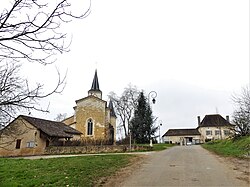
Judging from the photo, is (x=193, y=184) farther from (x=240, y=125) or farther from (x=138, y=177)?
(x=240, y=125)

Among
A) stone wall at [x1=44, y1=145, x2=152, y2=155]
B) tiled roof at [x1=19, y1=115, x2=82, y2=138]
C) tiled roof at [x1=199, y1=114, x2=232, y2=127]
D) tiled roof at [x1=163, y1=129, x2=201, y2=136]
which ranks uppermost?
tiled roof at [x1=199, y1=114, x2=232, y2=127]

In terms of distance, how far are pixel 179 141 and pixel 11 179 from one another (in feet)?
245

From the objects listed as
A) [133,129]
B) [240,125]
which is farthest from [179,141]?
[240,125]

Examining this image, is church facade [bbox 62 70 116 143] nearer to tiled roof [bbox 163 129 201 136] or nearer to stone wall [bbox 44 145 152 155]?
stone wall [bbox 44 145 152 155]

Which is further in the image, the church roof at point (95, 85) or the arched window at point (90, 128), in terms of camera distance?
the church roof at point (95, 85)

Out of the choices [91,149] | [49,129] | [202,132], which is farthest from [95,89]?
[202,132]

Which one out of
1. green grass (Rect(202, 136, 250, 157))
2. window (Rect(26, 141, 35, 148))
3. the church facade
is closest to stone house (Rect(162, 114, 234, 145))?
the church facade

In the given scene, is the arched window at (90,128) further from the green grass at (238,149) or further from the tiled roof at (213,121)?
the tiled roof at (213,121)

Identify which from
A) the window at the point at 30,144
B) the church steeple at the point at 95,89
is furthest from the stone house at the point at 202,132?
the window at the point at 30,144

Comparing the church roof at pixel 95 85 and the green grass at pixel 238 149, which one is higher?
the church roof at pixel 95 85

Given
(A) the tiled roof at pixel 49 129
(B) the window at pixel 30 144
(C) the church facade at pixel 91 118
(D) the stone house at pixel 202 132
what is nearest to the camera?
(B) the window at pixel 30 144

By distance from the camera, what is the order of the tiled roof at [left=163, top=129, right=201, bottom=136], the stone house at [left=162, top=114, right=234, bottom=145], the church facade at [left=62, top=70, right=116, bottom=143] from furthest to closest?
the tiled roof at [left=163, top=129, right=201, bottom=136] → the stone house at [left=162, top=114, right=234, bottom=145] → the church facade at [left=62, top=70, right=116, bottom=143]

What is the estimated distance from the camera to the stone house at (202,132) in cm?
7662

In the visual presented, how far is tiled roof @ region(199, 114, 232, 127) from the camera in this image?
254 ft
